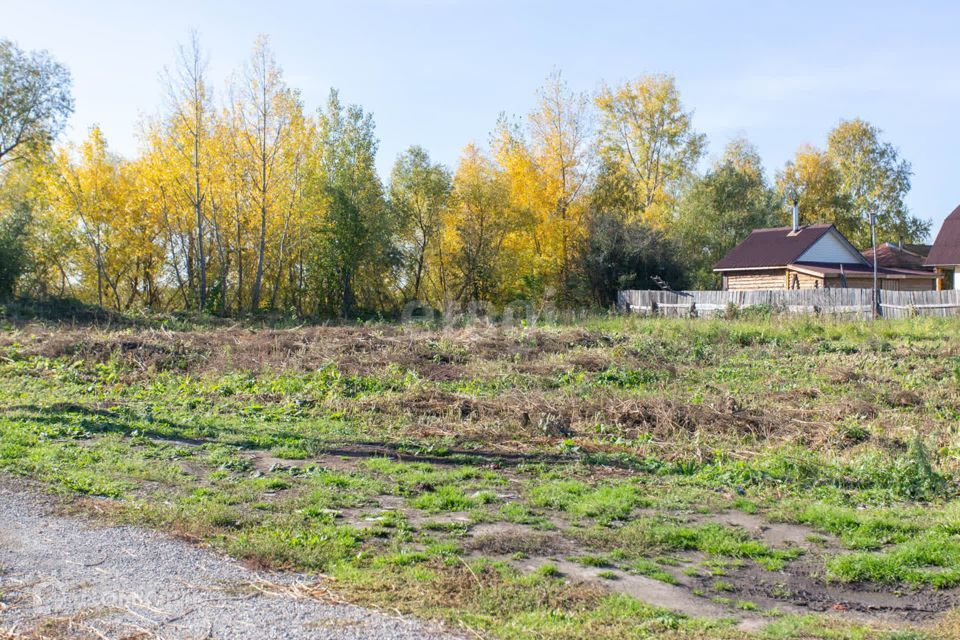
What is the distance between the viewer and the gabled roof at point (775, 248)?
130ft

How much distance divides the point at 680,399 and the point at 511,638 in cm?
867

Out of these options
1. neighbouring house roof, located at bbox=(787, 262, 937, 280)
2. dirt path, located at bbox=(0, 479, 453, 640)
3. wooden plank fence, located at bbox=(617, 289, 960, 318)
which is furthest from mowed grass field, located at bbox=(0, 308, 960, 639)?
neighbouring house roof, located at bbox=(787, 262, 937, 280)

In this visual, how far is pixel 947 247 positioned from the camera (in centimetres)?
3475

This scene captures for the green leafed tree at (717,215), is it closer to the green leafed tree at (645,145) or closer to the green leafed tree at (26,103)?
the green leafed tree at (645,145)

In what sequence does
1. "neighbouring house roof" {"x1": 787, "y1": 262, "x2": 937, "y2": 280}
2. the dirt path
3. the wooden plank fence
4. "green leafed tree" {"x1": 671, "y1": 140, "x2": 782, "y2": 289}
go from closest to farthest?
the dirt path, the wooden plank fence, "neighbouring house roof" {"x1": 787, "y1": 262, "x2": 937, "y2": 280}, "green leafed tree" {"x1": 671, "y1": 140, "x2": 782, "y2": 289}

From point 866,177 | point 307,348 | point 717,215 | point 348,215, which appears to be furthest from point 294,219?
point 866,177

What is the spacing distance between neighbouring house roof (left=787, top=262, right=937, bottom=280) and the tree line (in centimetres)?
544

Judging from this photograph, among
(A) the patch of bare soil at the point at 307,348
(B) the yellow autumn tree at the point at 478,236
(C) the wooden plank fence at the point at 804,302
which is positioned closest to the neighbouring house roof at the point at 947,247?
(C) the wooden plank fence at the point at 804,302

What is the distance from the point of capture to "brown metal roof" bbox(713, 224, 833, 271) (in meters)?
39.5

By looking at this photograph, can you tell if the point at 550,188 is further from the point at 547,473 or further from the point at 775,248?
the point at 547,473

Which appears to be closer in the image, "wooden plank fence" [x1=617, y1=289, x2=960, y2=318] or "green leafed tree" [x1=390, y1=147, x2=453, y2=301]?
"wooden plank fence" [x1=617, y1=289, x2=960, y2=318]

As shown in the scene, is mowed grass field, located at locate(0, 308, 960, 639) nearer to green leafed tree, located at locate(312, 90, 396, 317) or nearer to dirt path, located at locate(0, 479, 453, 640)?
dirt path, located at locate(0, 479, 453, 640)

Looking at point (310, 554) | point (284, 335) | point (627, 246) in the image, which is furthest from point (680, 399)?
point (627, 246)

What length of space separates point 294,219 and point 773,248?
23544 mm
